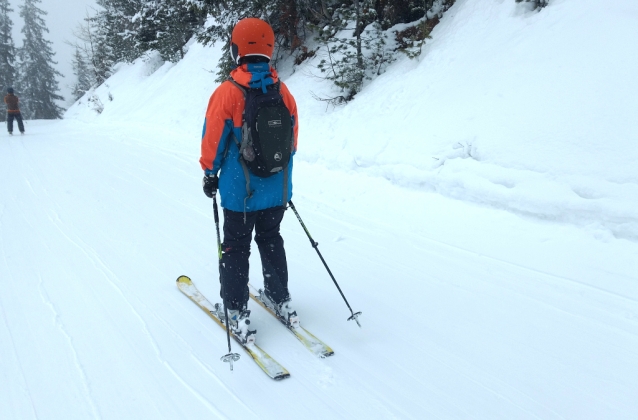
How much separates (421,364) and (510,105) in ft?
15.3

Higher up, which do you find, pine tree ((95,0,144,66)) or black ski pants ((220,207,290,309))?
pine tree ((95,0,144,66))

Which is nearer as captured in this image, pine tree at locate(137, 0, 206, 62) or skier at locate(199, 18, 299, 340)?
skier at locate(199, 18, 299, 340)

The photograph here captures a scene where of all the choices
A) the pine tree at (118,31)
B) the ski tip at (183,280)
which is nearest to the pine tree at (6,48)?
the pine tree at (118,31)

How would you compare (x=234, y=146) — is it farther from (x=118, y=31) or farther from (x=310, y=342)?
(x=118, y=31)

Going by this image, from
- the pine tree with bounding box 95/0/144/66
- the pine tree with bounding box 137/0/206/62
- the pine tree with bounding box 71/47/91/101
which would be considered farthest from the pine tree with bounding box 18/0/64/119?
the pine tree with bounding box 137/0/206/62

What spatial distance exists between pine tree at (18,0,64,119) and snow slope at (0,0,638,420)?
39.0 meters

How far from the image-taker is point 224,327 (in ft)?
Result: 10.8

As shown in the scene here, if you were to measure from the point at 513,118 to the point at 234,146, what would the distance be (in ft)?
15.2

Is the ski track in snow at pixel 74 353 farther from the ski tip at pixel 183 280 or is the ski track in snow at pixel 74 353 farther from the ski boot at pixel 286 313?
the ski boot at pixel 286 313

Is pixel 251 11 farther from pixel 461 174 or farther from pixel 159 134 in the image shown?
pixel 461 174

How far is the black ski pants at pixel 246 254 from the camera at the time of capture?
2967 mm

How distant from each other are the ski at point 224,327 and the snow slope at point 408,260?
0.07 m

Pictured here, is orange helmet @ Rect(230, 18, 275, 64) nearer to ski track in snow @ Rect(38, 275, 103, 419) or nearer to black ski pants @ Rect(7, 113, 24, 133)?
ski track in snow @ Rect(38, 275, 103, 419)

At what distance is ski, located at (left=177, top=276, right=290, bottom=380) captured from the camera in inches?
108
